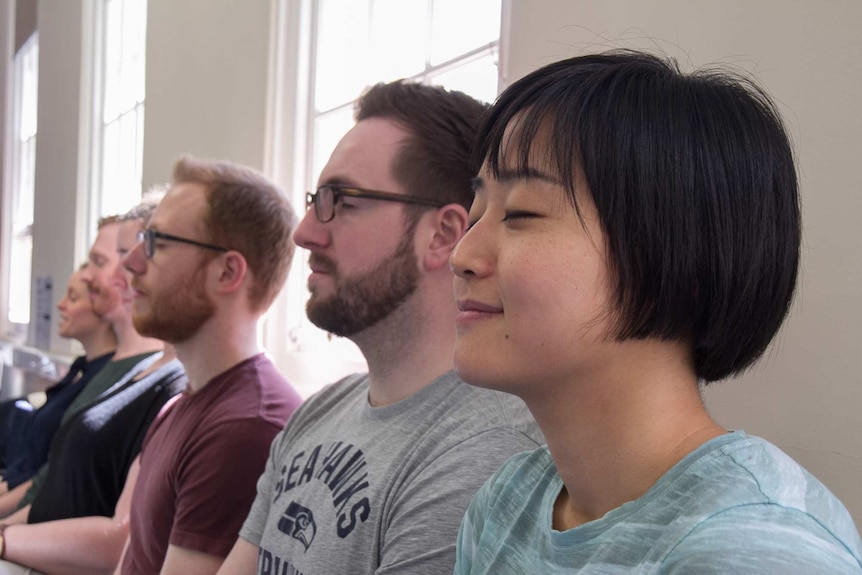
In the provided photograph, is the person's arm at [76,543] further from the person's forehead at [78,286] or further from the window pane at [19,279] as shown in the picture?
the window pane at [19,279]

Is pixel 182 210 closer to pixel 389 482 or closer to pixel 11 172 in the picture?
pixel 389 482

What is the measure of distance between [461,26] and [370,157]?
0.73 meters

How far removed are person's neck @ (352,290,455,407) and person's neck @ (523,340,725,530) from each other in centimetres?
A: 54

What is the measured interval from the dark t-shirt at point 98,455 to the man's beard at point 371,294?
950mm

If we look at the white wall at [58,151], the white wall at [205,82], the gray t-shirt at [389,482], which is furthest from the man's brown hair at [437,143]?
the white wall at [58,151]

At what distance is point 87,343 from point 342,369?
121 cm

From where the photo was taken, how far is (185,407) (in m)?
1.77

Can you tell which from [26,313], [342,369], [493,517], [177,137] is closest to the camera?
[493,517]

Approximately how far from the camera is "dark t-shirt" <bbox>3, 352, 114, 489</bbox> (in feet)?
8.90

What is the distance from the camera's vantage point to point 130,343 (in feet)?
9.04

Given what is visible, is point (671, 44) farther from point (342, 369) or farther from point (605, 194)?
point (342, 369)

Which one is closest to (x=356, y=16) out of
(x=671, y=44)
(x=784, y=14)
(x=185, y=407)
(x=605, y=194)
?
(x=185, y=407)

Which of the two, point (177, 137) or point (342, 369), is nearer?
point (342, 369)

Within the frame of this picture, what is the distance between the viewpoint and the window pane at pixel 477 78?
184 cm
